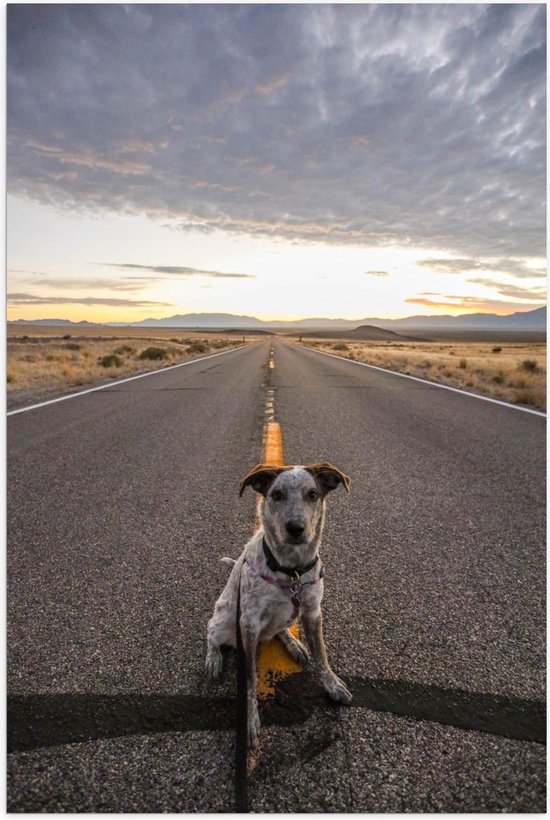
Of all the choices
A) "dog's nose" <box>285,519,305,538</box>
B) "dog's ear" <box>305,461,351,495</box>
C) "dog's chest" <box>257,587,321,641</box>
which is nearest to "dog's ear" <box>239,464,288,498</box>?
"dog's ear" <box>305,461,351,495</box>

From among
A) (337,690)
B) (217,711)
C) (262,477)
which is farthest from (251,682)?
(262,477)

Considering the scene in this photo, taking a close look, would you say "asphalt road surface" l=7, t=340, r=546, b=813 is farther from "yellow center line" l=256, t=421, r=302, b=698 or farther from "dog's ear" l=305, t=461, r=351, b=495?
"dog's ear" l=305, t=461, r=351, b=495

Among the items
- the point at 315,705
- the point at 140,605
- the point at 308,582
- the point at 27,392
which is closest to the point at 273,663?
the point at 315,705

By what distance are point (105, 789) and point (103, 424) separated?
691 centimetres

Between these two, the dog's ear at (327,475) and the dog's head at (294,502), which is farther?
the dog's ear at (327,475)

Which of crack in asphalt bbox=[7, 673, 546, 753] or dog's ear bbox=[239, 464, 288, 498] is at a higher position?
dog's ear bbox=[239, 464, 288, 498]

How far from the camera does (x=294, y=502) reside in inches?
94.1

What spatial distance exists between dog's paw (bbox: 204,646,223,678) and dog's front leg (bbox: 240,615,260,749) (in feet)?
0.65

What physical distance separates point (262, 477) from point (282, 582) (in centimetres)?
56

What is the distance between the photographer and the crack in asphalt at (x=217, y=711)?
6.74 feet

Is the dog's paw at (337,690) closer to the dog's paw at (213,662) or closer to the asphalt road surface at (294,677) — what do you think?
the asphalt road surface at (294,677)

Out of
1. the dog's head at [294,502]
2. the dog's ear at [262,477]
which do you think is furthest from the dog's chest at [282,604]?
the dog's ear at [262,477]

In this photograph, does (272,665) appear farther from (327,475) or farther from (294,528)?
(327,475)

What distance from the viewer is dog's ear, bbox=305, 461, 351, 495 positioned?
8.35ft
